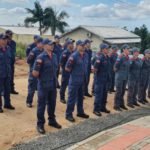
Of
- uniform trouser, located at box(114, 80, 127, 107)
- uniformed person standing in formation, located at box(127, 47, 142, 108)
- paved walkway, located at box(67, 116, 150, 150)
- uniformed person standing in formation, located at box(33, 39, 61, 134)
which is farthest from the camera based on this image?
uniformed person standing in formation, located at box(127, 47, 142, 108)

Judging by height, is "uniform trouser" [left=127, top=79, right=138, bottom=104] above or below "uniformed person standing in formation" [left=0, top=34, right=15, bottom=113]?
below

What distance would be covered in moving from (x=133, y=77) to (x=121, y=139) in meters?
4.04

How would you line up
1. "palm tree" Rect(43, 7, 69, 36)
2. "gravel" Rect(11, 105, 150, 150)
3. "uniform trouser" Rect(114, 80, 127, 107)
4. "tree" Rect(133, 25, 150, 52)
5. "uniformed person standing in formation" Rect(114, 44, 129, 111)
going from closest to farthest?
"gravel" Rect(11, 105, 150, 150) → "uniformed person standing in formation" Rect(114, 44, 129, 111) → "uniform trouser" Rect(114, 80, 127, 107) → "tree" Rect(133, 25, 150, 52) → "palm tree" Rect(43, 7, 69, 36)

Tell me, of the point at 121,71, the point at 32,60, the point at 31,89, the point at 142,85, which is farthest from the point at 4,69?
the point at 142,85

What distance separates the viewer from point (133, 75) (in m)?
12.1

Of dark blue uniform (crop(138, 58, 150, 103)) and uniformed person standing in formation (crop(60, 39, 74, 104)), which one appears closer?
uniformed person standing in formation (crop(60, 39, 74, 104))

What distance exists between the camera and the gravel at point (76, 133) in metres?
7.59

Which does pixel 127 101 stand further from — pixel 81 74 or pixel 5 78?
pixel 5 78

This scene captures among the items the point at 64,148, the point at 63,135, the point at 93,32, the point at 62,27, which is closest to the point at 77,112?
the point at 63,135

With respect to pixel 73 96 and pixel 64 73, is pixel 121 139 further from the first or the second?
pixel 64 73

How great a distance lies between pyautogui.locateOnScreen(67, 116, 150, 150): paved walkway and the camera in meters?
7.83

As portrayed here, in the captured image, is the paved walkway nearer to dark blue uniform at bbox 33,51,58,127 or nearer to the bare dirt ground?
the bare dirt ground

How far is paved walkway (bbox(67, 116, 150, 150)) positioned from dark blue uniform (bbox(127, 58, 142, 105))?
2.55 m

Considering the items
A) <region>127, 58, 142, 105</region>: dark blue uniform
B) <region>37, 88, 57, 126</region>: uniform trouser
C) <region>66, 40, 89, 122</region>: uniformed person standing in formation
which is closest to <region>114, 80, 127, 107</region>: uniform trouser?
<region>127, 58, 142, 105</region>: dark blue uniform
